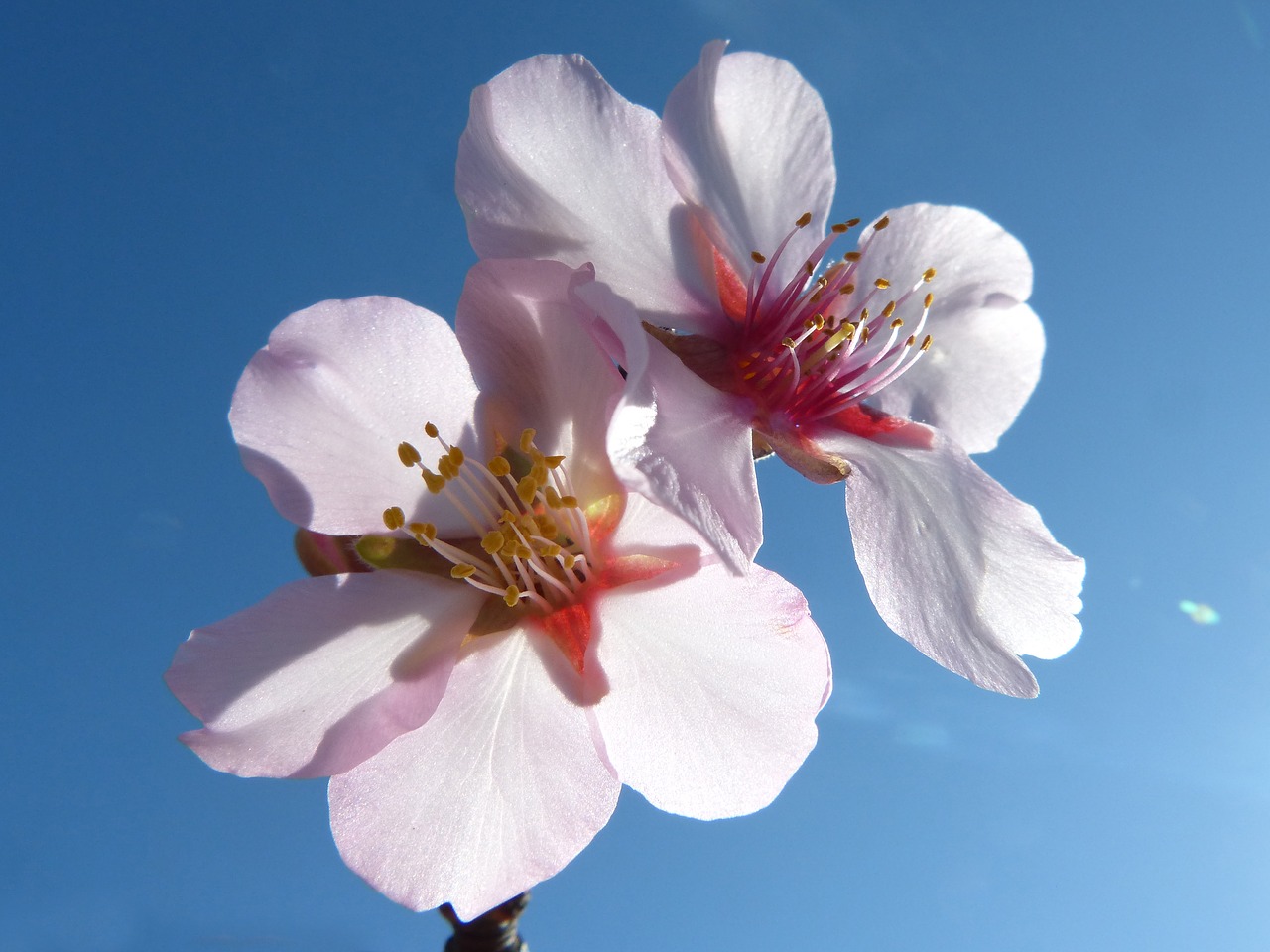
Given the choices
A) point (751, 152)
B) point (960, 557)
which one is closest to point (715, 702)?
point (960, 557)

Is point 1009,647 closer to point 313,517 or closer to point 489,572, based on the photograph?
point 489,572

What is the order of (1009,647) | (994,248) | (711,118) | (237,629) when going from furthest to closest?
(994,248)
(711,118)
(1009,647)
(237,629)

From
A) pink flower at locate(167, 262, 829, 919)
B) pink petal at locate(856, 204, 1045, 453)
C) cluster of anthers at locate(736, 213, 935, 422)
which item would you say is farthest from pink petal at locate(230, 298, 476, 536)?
pink petal at locate(856, 204, 1045, 453)

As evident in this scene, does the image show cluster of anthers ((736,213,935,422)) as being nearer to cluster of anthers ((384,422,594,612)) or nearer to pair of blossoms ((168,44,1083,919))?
pair of blossoms ((168,44,1083,919))

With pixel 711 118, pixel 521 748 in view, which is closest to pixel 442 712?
pixel 521 748

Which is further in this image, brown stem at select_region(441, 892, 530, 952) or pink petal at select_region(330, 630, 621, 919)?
brown stem at select_region(441, 892, 530, 952)

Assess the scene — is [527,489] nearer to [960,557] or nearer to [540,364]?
[540,364]

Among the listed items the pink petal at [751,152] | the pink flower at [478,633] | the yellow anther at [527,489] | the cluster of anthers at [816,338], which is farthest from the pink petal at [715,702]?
the pink petal at [751,152]

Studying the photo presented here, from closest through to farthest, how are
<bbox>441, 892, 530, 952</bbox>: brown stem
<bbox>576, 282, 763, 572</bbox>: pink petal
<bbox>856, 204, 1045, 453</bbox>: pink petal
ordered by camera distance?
<bbox>576, 282, 763, 572</bbox>: pink petal
<bbox>441, 892, 530, 952</bbox>: brown stem
<bbox>856, 204, 1045, 453</bbox>: pink petal
